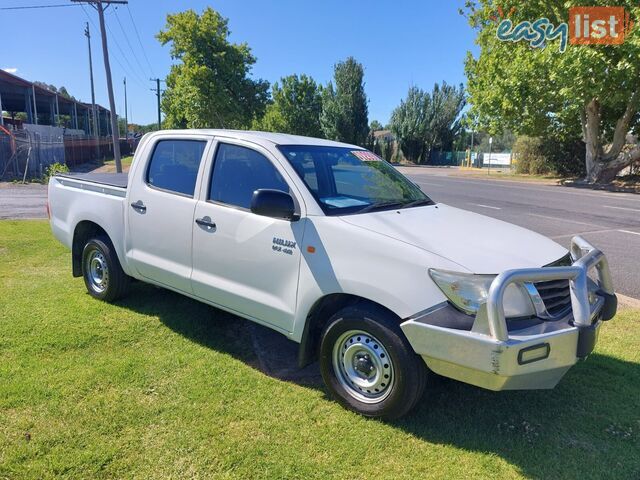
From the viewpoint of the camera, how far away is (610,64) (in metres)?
20.1

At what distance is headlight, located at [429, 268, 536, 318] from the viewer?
270cm

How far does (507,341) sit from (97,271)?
4327mm

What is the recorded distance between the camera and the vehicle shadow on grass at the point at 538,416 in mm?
2816

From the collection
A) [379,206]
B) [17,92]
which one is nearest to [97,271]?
[379,206]

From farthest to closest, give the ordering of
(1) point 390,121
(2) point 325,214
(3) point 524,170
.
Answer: (1) point 390,121 < (3) point 524,170 < (2) point 325,214

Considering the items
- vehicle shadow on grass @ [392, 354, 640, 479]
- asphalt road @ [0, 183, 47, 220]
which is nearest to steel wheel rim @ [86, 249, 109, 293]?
vehicle shadow on grass @ [392, 354, 640, 479]

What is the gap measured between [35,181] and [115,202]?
64.0ft

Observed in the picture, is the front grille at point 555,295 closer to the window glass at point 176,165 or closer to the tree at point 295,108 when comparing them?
the window glass at point 176,165

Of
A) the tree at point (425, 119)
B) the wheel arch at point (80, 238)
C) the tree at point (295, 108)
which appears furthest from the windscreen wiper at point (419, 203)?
the tree at point (425, 119)

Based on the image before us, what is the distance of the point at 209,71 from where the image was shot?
106ft

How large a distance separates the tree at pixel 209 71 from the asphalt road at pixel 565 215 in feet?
50.5

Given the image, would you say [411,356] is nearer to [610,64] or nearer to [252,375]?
[252,375]

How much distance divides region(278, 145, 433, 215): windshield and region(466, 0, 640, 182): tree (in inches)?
748

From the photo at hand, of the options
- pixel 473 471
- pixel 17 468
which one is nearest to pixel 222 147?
pixel 17 468
